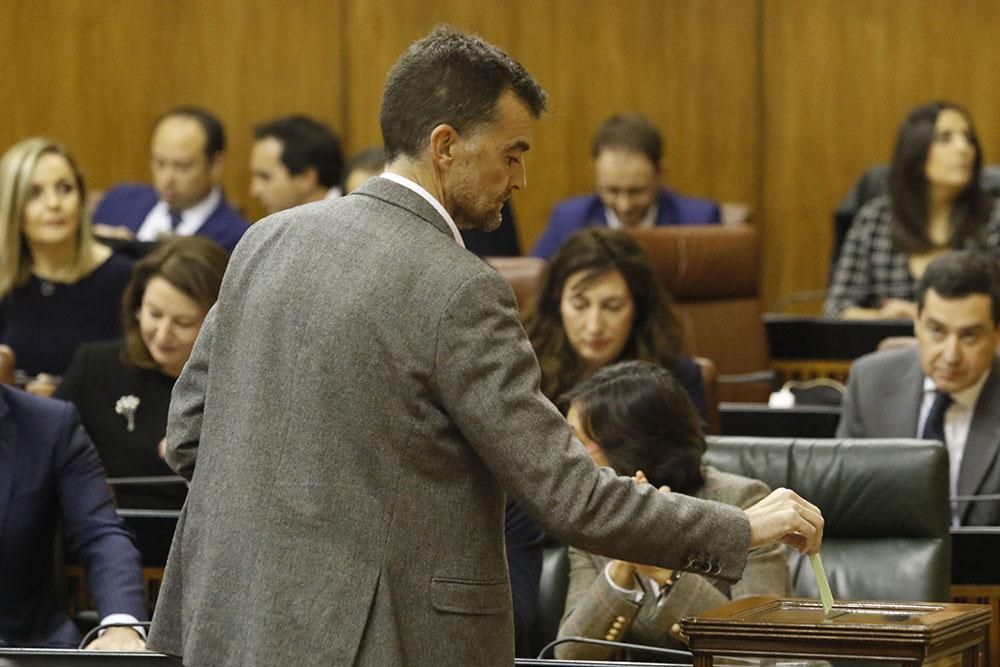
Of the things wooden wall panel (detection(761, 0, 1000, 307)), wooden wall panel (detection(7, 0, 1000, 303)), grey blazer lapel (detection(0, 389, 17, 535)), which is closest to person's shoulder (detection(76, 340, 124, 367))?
grey blazer lapel (detection(0, 389, 17, 535))

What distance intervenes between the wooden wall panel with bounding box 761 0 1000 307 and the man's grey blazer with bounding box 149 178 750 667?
6.00 m

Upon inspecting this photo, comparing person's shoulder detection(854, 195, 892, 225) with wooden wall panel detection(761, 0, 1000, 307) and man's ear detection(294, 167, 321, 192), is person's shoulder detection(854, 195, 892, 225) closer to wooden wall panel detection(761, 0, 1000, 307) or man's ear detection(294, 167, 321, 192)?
wooden wall panel detection(761, 0, 1000, 307)

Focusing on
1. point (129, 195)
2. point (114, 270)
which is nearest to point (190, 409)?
point (114, 270)

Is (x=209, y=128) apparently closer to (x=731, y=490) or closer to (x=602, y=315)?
(x=602, y=315)

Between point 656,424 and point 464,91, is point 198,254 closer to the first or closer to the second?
point 656,424

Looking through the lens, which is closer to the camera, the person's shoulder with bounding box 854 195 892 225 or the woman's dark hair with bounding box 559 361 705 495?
the woman's dark hair with bounding box 559 361 705 495

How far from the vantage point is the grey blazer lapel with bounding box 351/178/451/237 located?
6.51ft

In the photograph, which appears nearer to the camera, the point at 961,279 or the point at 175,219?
the point at 961,279

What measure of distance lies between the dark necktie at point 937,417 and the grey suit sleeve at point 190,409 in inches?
95.9

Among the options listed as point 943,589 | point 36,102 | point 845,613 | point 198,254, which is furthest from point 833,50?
point 845,613

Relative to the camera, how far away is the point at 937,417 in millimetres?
4172

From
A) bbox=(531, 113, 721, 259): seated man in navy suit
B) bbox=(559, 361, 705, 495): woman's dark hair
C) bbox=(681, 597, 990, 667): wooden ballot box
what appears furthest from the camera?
bbox=(531, 113, 721, 259): seated man in navy suit

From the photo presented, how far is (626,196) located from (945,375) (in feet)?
8.12

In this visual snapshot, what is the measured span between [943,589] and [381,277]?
163cm
